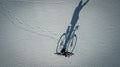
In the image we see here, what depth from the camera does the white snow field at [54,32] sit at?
56.5 inches

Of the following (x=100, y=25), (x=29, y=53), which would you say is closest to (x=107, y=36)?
(x=100, y=25)

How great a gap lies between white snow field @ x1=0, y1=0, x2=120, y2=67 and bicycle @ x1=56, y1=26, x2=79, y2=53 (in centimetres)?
3

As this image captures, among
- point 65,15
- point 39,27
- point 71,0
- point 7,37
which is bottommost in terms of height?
point 7,37

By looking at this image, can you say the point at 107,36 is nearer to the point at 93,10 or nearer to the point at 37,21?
the point at 93,10

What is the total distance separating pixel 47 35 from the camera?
57.6 inches

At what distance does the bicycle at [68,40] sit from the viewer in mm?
1447

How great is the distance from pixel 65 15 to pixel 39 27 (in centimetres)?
20

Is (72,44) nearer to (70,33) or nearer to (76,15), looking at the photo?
(70,33)

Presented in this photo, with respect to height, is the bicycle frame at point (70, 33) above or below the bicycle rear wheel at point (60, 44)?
above

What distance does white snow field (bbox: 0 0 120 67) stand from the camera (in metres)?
1.44

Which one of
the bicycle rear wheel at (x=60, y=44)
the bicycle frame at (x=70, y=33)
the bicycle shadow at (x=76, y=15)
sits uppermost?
the bicycle shadow at (x=76, y=15)

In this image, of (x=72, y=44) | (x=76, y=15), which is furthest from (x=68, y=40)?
(x=76, y=15)

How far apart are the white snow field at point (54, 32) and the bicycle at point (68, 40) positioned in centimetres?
3

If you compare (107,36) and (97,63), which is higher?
(107,36)
